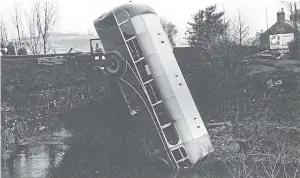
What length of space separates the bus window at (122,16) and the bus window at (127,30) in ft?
0.51

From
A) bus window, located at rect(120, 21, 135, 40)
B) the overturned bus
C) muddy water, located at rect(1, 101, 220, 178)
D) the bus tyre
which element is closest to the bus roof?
the overturned bus

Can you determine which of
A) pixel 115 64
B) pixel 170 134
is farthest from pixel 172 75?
pixel 115 64

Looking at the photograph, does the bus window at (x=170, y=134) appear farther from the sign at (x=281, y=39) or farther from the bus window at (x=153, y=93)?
the sign at (x=281, y=39)

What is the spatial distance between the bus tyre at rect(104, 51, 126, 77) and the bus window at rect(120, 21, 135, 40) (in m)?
0.66

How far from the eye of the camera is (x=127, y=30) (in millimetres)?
11609

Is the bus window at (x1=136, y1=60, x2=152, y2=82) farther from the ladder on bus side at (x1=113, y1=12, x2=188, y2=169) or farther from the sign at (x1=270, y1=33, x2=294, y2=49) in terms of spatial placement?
the sign at (x1=270, y1=33, x2=294, y2=49)

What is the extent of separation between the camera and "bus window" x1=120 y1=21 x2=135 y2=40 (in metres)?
11.5

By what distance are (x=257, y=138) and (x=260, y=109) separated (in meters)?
4.33

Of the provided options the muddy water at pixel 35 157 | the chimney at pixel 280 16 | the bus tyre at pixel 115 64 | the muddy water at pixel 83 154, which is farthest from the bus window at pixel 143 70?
the chimney at pixel 280 16

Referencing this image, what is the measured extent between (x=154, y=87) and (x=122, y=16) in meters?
Answer: 2.44

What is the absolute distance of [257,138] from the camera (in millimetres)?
12984

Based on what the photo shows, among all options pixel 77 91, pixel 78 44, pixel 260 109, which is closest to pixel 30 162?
pixel 77 91

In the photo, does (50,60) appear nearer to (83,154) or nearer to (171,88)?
(83,154)

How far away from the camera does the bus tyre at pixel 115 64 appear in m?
11.8
